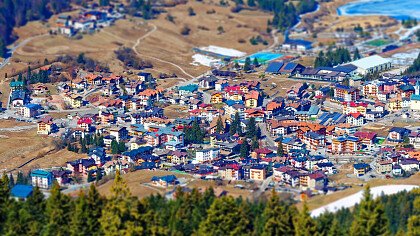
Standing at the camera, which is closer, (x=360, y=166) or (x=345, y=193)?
(x=345, y=193)

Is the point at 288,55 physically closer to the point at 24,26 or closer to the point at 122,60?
the point at 122,60

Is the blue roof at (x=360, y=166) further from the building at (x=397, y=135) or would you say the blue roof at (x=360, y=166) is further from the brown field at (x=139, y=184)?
the brown field at (x=139, y=184)

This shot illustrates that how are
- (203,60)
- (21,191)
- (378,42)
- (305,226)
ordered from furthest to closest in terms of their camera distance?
(378,42) < (203,60) < (21,191) < (305,226)

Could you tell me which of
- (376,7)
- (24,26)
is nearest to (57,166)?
(24,26)

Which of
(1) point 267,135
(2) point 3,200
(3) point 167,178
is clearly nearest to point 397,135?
(1) point 267,135

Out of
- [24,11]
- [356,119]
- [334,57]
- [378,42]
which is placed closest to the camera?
[356,119]

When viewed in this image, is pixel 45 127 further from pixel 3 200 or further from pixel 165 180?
pixel 3 200

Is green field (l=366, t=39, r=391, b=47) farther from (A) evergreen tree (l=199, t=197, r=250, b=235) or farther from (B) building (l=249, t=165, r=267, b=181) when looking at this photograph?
(A) evergreen tree (l=199, t=197, r=250, b=235)
